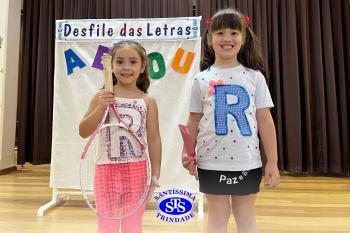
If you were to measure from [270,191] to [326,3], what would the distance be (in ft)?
7.62

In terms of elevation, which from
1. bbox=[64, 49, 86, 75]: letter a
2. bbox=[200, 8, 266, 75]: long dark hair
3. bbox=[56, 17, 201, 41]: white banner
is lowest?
bbox=[200, 8, 266, 75]: long dark hair

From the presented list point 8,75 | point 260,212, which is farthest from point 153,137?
point 8,75

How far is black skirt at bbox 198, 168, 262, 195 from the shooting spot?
3.79ft

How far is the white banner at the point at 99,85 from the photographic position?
7.79ft

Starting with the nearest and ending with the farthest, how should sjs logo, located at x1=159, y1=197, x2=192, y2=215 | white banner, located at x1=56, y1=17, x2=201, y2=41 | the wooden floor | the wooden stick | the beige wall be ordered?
1. the wooden stick
2. sjs logo, located at x1=159, y1=197, x2=192, y2=215
3. the wooden floor
4. white banner, located at x1=56, y1=17, x2=201, y2=41
5. the beige wall

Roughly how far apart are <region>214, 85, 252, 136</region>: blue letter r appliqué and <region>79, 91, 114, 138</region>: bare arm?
1.20ft

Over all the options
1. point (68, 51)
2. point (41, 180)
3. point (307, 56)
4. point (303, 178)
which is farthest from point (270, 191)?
point (41, 180)

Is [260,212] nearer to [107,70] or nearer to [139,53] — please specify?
[139,53]

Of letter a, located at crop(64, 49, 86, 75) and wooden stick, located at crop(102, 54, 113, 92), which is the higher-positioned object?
letter a, located at crop(64, 49, 86, 75)

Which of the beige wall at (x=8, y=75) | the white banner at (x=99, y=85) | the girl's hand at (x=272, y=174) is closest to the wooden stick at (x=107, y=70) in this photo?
the girl's hand at (x=272, y=174)

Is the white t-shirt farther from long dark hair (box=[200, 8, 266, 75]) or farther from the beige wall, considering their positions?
the beige wall

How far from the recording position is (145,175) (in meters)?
1.20

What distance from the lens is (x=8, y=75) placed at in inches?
158

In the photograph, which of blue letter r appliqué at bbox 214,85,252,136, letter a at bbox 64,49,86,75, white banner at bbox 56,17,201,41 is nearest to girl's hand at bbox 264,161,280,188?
blue letter r appliqué at bbox 214,85,252,136
